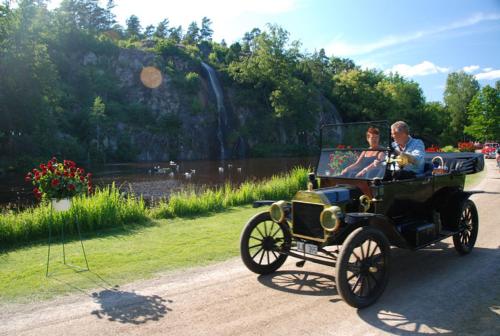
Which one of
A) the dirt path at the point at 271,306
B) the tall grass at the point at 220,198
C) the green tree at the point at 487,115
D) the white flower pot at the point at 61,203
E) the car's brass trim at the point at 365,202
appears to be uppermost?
the green tree at the point at 487,115

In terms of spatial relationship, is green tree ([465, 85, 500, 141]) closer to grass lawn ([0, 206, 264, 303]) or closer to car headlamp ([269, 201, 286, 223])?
grass lawn ([0, 206, 264, 303])

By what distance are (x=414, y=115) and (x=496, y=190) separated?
62.0 meters

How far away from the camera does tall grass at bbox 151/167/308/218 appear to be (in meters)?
11.5

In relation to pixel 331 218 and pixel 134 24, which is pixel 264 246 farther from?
pixel 134 24

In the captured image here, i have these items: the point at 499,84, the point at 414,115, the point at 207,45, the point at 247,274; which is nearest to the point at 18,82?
the point at 247,274

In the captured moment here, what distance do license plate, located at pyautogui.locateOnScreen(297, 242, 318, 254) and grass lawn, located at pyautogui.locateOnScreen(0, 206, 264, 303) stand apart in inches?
75.6

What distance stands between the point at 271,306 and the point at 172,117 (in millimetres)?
49497

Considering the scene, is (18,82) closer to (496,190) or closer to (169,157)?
(169,157)

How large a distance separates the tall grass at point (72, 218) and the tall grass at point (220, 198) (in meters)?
0.75

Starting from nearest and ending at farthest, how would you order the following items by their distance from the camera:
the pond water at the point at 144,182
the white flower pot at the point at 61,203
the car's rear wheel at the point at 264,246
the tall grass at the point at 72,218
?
1. the car's rear wheel at the point at 264,246
2. the white flower pot at the point at 61,203
3. the tall grass at the point at 72,218
4. the pond water at the point at 144,182

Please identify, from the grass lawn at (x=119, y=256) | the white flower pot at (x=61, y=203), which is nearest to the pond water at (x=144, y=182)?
the grass lawn at (x=119, y=256)

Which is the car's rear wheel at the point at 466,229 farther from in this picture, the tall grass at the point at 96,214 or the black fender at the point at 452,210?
the tall grass at the point at 96,214

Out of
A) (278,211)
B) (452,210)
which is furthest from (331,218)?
(452,210)

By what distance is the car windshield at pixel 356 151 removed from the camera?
571 cm
